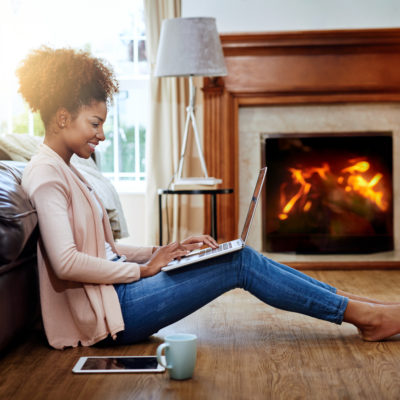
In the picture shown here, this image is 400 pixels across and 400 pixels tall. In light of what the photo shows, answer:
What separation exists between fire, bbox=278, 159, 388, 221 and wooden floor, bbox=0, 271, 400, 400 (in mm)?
1858

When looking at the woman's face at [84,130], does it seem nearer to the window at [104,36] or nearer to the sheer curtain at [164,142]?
the sheer curtain at [164,142]

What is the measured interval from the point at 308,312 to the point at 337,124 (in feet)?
8.08

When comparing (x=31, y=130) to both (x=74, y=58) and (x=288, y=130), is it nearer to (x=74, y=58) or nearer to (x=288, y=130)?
(x=288, y=130)

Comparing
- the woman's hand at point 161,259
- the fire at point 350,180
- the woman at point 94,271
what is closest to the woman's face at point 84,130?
the woman at point 94,271

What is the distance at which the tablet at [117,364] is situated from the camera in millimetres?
1785

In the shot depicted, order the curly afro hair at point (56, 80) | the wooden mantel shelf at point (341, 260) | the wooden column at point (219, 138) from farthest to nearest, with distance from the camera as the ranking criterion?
the wooden column at point (219, 138) → the wooden mantel shelf at point (341, 260) → the curly afro hair at point (56, 80)

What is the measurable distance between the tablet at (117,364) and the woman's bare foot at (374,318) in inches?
25.5

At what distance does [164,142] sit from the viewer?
173 inches

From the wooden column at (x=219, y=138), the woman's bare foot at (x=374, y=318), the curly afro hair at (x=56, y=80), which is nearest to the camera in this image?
the curly afro hair at (x=56, y=80)

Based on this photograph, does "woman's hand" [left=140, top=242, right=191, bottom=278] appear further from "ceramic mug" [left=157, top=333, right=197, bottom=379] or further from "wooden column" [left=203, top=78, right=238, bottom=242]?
"wooden column" [left=203, top=78, right=238, bottom=242]

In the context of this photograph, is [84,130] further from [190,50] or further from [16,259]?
[190,50]

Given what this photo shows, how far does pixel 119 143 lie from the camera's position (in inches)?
185

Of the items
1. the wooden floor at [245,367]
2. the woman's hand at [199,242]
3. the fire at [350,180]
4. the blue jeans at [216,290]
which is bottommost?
the wooden floor at [245,367]

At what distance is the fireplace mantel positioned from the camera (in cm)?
405
